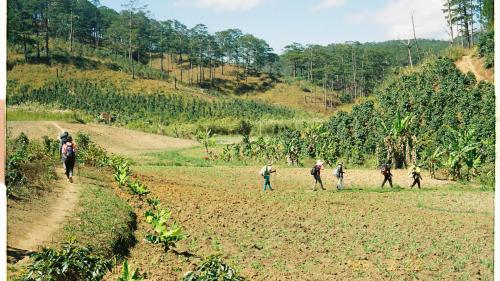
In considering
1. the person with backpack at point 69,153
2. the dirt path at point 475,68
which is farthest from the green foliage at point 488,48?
the person with backpack at point 69,153

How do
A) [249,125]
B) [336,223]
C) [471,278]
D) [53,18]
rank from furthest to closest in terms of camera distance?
[53,18] < [249,125] < [336,223] < [471,278]

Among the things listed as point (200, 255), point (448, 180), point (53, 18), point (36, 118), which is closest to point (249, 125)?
point (36, 118)

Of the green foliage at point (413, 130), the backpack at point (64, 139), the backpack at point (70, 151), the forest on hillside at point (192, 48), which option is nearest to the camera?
the backpack at point (70, 151)

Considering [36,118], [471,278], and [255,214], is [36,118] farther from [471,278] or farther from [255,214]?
[471,278]

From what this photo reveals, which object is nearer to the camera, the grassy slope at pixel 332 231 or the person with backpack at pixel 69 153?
the grassy slope at pixel 332 231

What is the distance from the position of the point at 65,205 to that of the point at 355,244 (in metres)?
5.43

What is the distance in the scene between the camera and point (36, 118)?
113 ft

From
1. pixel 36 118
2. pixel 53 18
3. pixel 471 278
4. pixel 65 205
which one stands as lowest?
pixel 471 278

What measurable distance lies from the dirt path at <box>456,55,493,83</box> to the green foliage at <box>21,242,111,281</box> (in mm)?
23076

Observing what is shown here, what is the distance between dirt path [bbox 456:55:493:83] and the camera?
25.1m

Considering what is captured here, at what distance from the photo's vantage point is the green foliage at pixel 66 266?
5.52 meters

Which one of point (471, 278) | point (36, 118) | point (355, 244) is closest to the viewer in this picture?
point (471, 278)

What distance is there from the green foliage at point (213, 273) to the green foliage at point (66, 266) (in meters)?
0.99

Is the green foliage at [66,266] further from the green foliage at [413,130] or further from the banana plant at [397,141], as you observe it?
the banana plant at [397,141]
